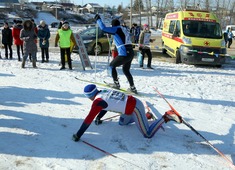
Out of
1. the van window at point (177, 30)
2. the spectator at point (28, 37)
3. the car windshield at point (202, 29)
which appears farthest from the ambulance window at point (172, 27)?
the spectator at point (28, 37)

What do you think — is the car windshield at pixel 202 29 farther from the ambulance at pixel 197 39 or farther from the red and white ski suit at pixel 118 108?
the red and white ski suit at pixel 118 108

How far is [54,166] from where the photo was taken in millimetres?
3824

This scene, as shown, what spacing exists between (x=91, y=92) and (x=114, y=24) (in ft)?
10.2

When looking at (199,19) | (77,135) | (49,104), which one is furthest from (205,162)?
(199,19)

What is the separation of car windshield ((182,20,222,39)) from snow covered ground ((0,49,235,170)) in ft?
14.1

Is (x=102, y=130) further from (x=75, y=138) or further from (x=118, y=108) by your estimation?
(x=118, y=108)

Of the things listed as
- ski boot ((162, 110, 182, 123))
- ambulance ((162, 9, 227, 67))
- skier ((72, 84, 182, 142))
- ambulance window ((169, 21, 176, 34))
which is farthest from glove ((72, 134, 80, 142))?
ambulance window ((169, 21, 176, 34))

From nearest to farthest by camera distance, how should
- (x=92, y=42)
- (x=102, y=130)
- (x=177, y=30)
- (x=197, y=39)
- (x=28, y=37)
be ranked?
1. (x=102, y=130)
2. (x=28, y=37)
3. (x=197, y=39)
4. (x=177, y=30)
5. (x=92, y=42)

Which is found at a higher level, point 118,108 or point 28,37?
point 28,37

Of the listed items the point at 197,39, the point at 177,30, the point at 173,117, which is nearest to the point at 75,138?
the point at 173,117

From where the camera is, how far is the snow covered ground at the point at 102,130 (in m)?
4.06

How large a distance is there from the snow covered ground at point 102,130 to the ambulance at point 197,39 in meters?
3.24

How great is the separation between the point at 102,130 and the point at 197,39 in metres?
8.71

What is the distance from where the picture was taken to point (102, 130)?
5.12 m
